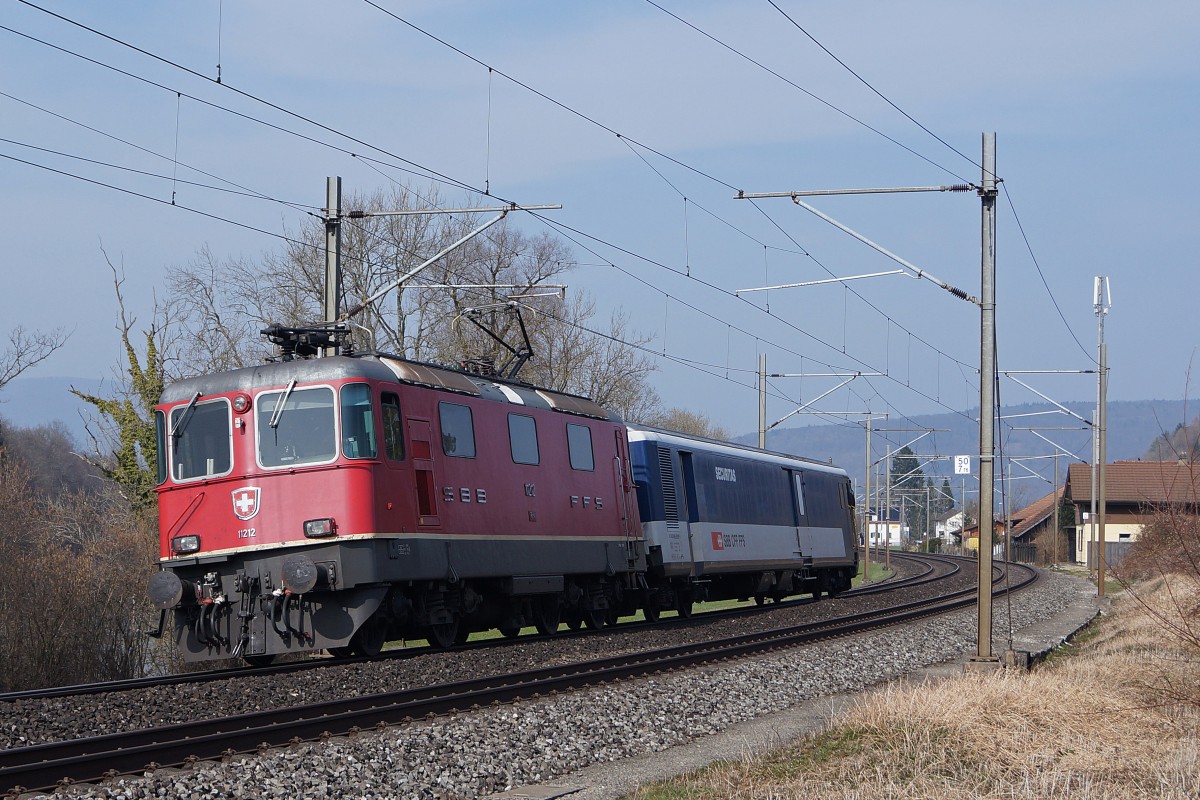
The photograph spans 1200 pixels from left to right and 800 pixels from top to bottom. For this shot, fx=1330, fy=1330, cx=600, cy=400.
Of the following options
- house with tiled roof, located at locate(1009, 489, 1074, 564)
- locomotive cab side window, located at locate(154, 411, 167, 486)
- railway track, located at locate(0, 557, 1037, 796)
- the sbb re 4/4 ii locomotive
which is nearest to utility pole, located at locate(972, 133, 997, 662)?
railway track, located at locate(0, 557, 1037, 796)

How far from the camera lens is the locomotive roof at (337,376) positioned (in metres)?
14.8

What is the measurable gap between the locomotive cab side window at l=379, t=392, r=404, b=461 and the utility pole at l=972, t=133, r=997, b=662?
6956mm

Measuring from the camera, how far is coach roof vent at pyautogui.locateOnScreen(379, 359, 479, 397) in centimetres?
1547

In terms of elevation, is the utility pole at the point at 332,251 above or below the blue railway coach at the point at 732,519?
above

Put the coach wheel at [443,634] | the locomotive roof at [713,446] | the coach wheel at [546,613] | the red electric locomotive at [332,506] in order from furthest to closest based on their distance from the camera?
the locomotive roof at [713,446], the coach wheel at [546,613], the coach wheel at [443,634], the red electric locomotive at [332,506]

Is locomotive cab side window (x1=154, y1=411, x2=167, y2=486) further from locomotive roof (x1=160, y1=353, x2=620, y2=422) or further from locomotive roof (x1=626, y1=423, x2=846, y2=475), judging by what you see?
locomotive roof (x1=626, y1=423, x2=846, y2=475)

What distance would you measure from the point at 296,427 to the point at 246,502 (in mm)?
1000

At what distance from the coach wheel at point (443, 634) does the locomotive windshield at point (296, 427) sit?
287 cm

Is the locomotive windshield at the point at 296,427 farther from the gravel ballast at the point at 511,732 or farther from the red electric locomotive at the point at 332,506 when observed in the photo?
the gravel ballast at the point at 511,732

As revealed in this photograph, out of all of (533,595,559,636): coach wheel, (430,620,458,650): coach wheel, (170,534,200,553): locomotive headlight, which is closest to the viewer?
(170,534,200,553): locomotive headlight

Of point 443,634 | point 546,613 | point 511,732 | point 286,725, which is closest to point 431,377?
point 443,634

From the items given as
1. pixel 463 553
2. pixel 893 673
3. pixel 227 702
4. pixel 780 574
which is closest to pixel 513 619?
pixel 463 553

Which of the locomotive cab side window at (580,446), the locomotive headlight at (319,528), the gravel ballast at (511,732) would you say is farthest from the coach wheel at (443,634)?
the locomotive cab side window at (580,446)

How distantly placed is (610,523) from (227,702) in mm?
9452
